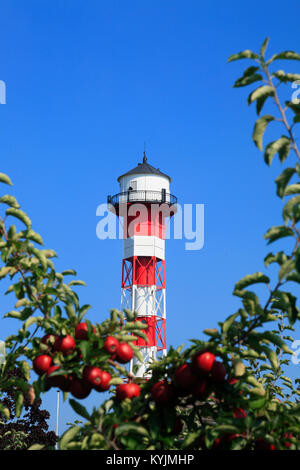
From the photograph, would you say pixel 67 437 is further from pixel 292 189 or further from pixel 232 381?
pixel 292 189

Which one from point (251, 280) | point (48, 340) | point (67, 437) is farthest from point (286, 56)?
point (67, 437)

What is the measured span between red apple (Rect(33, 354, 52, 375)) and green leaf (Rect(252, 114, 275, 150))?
2.78m

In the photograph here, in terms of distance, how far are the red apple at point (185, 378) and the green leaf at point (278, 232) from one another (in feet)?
4.48

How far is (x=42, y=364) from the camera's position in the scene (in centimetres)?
562

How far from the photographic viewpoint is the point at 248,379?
5.43 meters

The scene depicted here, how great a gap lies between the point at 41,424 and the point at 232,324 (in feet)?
75.0

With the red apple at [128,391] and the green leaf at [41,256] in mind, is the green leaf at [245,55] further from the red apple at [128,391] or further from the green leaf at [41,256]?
the red apple at [128,391]

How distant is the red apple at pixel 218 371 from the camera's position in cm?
527

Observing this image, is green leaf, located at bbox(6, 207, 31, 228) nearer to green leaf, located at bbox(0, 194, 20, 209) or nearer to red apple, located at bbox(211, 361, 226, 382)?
green leaf, located at bbox(0, 194, 20, 209)

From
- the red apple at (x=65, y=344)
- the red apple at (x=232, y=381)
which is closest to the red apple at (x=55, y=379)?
the red apple at (x=65, y=344)

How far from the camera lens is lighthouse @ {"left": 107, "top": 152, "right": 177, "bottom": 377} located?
167ft

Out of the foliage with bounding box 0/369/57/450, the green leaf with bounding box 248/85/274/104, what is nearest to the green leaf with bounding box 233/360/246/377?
the green leaf with bounding box 248/85/274/104

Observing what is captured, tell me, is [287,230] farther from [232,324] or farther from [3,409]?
[3,409]

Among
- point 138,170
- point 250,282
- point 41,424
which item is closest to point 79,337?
point 250,282
